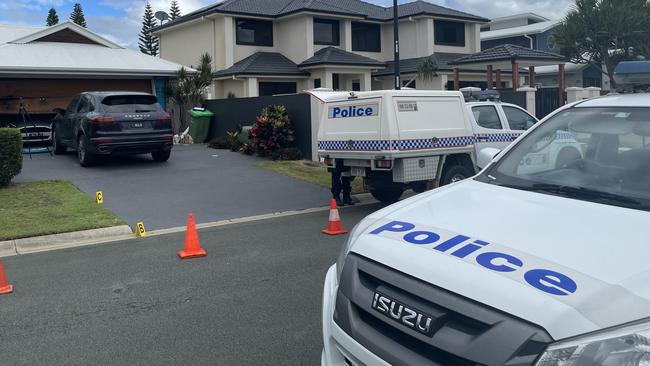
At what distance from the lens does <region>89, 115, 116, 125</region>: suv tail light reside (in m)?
14.0

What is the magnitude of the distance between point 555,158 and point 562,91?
1747cm

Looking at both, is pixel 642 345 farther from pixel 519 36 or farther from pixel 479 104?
pixel 519 36

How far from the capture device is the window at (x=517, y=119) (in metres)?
11.7

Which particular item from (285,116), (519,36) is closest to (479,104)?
(285,116)

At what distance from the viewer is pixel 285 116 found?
673 inches

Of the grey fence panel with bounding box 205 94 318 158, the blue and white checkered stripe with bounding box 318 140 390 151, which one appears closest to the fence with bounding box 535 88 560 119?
the grey fence panel with bounding box 205 94 318 158

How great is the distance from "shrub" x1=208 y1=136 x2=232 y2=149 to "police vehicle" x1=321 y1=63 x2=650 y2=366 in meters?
16.0

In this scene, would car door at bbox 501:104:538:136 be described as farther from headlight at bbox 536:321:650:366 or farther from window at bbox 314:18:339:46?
window at bbox 314:18:339:46

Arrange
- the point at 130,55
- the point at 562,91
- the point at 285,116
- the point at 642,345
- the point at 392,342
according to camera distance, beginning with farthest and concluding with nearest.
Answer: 1. the point at 130,55
2. the point at 562,91
3. the point at 285,116
4. the point at 392,342
5. the point at 642,345

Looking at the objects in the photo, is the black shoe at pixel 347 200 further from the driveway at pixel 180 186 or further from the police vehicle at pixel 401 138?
the police vehicle at pixel 401 138

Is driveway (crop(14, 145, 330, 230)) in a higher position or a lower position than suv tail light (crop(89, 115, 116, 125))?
lower

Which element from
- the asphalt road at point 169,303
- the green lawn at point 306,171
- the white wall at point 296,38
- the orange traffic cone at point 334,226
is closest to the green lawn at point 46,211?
the asphalt road at point 169,303

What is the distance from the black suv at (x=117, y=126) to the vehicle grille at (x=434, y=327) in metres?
12.4

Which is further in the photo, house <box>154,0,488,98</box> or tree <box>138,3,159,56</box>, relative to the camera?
tree <box>138,3,159,56</box>
